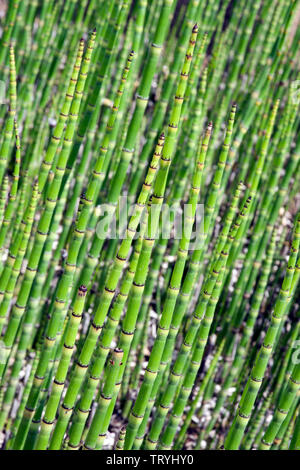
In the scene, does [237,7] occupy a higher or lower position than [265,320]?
higher

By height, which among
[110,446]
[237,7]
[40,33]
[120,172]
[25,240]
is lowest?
[110,446]

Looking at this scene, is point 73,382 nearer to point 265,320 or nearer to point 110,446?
point 110,446

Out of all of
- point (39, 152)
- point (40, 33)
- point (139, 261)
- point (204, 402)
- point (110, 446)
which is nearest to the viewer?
point (139, 261)

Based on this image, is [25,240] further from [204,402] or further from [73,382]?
[204,402]

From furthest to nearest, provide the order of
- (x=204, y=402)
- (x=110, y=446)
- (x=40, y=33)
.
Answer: (x=40, y=33), (x=204, y=402), (x=110, y=446)
